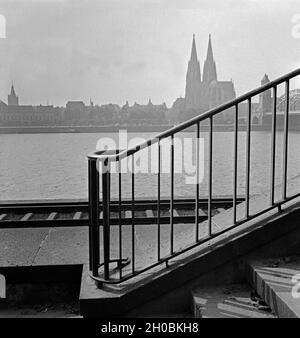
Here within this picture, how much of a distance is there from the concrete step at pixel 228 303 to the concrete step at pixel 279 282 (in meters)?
0.05

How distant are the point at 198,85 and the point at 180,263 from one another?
22.2 feet

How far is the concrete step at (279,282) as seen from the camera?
1.84 meters

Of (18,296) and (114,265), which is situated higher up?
(114,265)

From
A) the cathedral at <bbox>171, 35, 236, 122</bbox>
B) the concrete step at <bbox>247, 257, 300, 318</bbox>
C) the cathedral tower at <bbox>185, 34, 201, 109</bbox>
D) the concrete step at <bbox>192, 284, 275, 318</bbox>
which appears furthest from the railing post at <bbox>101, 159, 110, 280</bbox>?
the cathedral tower at <bbox>185, 34, 201, 109</bbox>

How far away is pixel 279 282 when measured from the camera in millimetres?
2043

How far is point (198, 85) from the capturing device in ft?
28.2

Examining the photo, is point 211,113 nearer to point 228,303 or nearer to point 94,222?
point 94,222

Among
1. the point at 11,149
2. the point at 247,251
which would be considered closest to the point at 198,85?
the point at 247,251

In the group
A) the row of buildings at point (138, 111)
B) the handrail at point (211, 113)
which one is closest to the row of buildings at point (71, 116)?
the row of buildings at point (138, 111)

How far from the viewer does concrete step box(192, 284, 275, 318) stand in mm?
1974

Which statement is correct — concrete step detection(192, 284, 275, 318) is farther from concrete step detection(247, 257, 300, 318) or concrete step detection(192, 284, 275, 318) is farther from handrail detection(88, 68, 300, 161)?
handrail detection(88, 68, 300, 161)

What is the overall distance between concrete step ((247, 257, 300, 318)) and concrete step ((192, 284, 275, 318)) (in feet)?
0.18

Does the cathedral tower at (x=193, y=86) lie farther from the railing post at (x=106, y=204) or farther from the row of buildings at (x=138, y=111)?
the railing post at (x=106, y=204)
